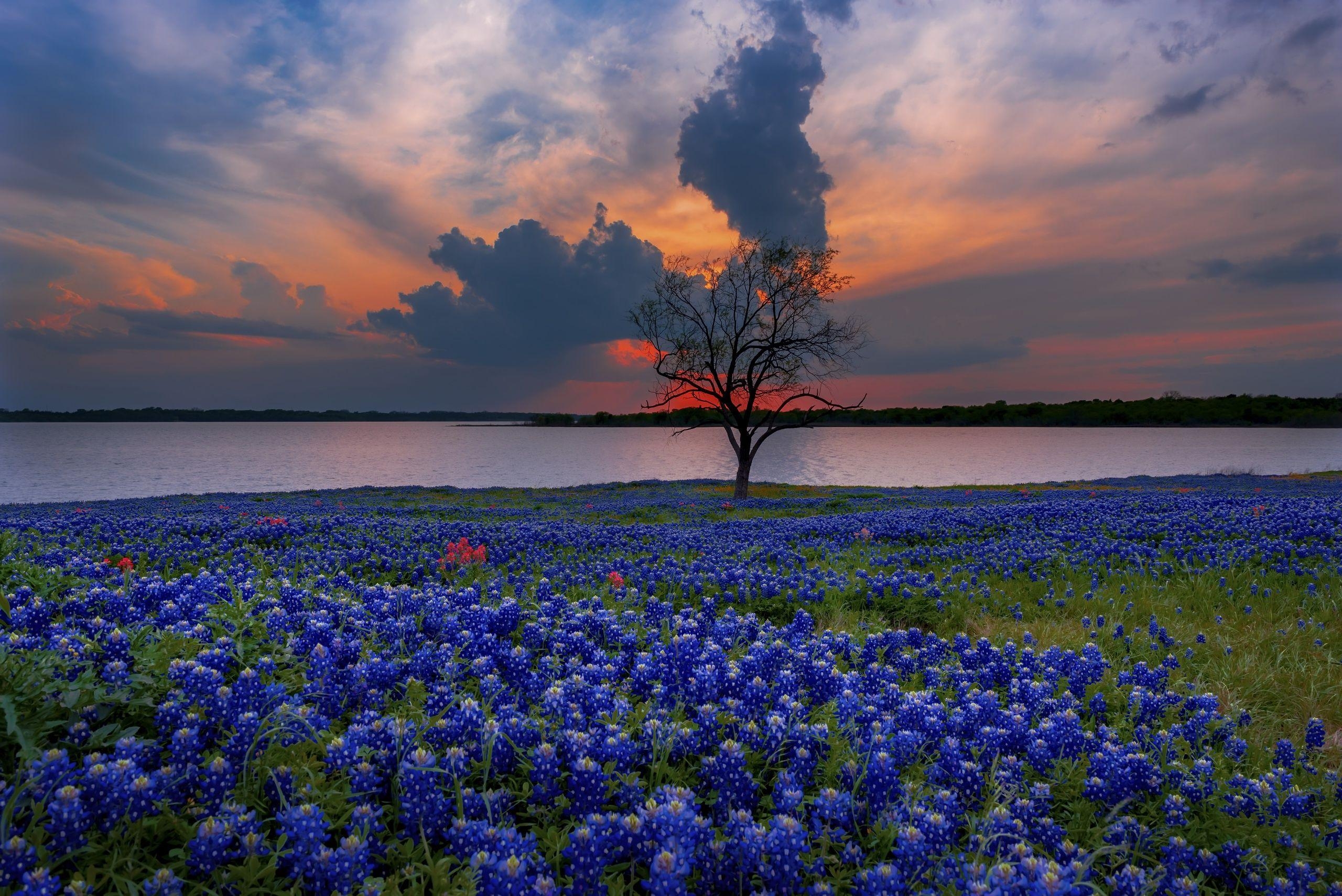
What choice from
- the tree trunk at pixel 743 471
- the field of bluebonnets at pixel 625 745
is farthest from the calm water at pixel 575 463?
the field of bluebonnets at pixel 625 745

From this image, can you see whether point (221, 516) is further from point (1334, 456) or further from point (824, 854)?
point (1334, 456)

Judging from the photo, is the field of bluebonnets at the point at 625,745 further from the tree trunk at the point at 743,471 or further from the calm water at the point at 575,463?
the calm water at the point at 575,463

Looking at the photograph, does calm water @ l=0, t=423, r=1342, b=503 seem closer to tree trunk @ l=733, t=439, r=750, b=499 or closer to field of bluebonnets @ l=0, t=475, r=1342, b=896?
tree trunk @ l=733, t=439, r=750, b=499

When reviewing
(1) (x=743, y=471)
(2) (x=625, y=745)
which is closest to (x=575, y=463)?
(1) (x=743, y=471)

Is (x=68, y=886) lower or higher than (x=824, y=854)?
higher

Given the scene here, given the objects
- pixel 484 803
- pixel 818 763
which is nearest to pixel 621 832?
pixel 484 803

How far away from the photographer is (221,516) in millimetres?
15188

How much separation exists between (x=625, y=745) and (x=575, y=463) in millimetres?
109513

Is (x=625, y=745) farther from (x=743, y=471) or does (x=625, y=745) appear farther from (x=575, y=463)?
(x=575, y=463)

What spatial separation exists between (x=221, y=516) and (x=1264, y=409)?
24487 cm

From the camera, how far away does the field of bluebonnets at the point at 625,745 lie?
2.31 meters

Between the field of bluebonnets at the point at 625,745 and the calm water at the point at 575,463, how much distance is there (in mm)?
58342

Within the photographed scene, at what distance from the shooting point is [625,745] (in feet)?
9.56

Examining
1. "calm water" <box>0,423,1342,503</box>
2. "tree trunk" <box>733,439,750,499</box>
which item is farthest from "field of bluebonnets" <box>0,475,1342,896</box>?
"calm water" <box>0,423,1342,503</box>
